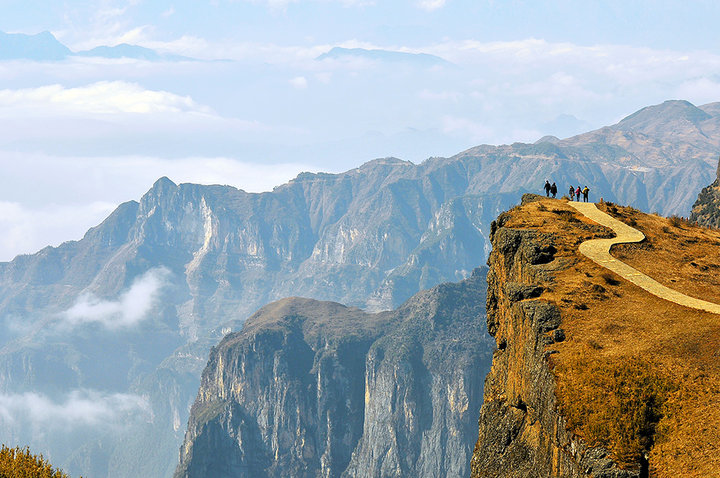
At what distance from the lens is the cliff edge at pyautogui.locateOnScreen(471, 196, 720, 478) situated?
49031mm

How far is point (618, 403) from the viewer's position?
5078 cm

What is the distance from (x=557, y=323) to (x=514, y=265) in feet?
48.4

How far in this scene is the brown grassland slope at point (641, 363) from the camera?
48.4 meters

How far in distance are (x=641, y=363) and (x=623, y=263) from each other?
2096 centimetres

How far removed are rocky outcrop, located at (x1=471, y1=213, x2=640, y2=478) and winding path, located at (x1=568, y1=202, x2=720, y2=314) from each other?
3434 mm

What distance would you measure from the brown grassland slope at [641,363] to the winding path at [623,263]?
0.95 meters

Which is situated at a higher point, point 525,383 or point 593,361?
point 593,361

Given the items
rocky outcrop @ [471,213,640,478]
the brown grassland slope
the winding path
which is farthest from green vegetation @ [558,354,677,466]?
the winding path

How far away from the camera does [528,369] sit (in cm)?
6122

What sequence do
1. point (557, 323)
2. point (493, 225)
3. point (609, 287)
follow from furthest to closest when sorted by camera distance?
point (493, 225) → point (609, 287) → point (557, 323)

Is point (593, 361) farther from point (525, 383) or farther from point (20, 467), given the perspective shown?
point (20, 467)

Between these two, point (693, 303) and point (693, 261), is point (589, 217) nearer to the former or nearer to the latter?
point (693, 261)

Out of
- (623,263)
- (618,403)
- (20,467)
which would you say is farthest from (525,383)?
(20,467)

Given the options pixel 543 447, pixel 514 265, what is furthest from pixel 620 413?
pixel 514 265
